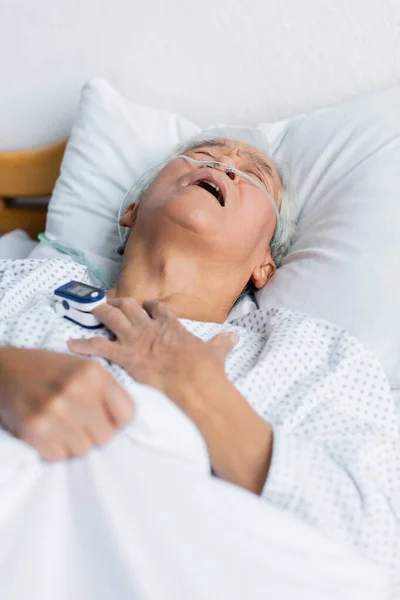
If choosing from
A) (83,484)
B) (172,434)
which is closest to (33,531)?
(83,484)

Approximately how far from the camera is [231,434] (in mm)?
934

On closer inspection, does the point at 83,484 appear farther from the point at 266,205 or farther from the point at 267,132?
the point at 267,132

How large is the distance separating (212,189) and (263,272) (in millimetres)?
226

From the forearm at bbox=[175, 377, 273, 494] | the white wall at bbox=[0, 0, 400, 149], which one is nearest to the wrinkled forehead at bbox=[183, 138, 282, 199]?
the white wall at bbox=[0, 0, 400, 149]

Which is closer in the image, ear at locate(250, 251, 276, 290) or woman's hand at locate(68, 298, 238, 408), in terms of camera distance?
woman's hand at locate(68, 298, 238, 408)

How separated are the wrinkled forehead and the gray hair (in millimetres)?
15

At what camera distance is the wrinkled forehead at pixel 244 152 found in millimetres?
1491

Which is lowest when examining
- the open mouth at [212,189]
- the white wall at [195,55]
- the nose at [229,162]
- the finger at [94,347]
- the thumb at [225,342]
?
the thumb at [225,342]

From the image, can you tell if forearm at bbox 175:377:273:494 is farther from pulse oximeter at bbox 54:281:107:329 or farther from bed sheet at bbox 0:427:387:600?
pulse oximeter at bbox 54:281:107:329

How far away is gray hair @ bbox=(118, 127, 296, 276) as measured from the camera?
153 centimetres

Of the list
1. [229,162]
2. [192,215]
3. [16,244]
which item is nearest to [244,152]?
[229,162]

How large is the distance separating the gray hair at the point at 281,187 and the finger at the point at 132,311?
0.43m

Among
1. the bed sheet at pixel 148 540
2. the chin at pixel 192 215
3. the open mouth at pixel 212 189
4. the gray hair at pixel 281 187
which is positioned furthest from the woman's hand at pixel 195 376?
the gray hair at pixel 281 187

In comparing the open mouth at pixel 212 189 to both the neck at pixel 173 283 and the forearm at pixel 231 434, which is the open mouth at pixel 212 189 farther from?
the forearm at pixel 231 434
